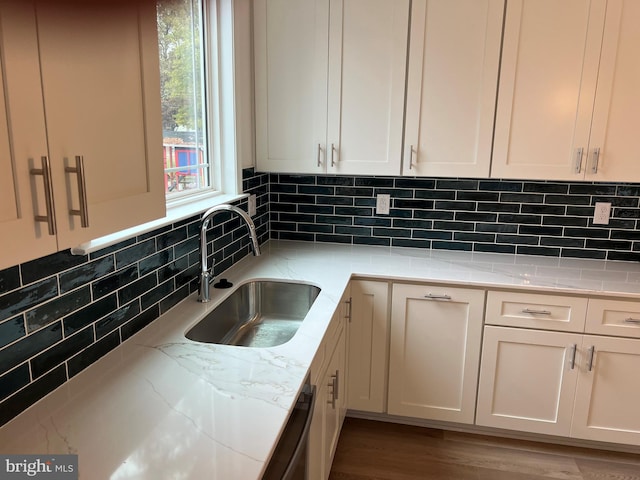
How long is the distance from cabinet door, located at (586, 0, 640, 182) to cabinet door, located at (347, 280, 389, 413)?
43.5 inches

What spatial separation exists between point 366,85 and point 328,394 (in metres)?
1.39

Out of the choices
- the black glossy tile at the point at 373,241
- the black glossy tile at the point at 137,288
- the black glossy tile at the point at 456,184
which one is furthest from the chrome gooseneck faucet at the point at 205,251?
the black glossy tile at the point at 456,184

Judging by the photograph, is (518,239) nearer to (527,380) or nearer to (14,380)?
(527,380)

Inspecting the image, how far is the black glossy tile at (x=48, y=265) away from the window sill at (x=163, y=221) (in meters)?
0.03

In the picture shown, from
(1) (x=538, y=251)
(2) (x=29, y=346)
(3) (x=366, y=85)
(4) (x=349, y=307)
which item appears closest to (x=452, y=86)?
(3) (x=366, y=85)

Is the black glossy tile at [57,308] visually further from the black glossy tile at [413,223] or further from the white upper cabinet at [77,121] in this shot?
the black glossy tile at [413,223]

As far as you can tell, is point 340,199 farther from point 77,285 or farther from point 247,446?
point 247,446

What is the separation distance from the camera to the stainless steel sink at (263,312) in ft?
6.32

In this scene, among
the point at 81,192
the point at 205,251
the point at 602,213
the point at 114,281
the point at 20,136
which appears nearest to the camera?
the point at 20,136

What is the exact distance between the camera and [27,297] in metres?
1.11

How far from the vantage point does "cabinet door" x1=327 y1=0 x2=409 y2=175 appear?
2.22m

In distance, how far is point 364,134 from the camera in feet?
7.71

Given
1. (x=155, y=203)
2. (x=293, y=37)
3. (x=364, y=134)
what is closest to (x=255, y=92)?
(x=293, y=37)

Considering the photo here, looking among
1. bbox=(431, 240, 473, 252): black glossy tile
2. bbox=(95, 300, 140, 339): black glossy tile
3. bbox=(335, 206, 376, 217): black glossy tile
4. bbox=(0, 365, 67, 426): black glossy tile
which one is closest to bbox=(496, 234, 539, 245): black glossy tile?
bbox=(431, 240, 473, 252): black glossy tile
